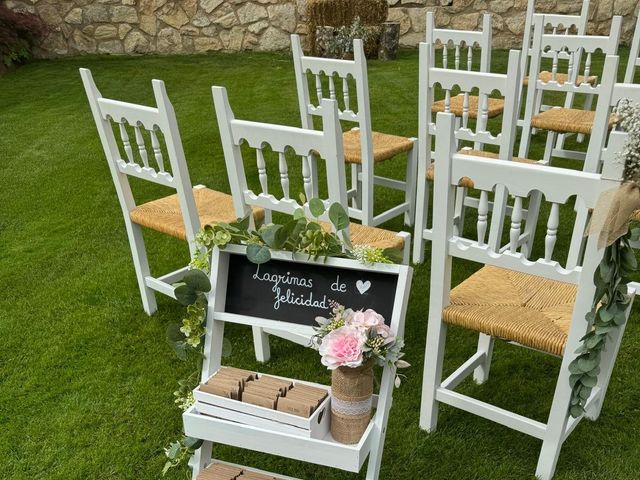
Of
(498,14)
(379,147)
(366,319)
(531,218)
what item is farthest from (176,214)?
(498,14)

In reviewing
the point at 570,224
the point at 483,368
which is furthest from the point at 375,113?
the point at 483,368

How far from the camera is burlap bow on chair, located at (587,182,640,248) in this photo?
4.19 feet

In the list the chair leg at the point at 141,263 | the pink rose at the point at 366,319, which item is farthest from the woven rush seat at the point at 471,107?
the pink rose at the point at 366,319

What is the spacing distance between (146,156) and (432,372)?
128cm

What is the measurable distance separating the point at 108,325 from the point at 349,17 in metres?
5.56

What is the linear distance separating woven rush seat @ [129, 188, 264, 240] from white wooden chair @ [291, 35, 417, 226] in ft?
1.90

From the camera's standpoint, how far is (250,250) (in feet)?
4.69

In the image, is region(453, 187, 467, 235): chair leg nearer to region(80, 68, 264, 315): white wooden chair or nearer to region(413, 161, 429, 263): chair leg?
region(413, 161, 429, 263): chair leg

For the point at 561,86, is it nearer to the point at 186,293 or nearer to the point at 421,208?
the point at 421,208

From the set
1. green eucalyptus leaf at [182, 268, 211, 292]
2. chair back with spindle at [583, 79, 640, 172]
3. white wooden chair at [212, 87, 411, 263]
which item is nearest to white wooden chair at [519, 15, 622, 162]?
chair back with spindle at [583, 79, 640, 172]

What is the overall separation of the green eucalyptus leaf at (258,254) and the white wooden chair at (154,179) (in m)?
0.83

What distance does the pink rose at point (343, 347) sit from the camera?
4.05 ft

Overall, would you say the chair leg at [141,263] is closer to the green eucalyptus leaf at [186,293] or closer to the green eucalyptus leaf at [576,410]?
the green eucalyptus leaf at [186,293]

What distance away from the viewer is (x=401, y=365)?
4.37ft
